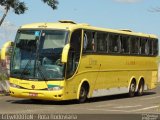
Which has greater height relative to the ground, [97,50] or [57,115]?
[97,50]

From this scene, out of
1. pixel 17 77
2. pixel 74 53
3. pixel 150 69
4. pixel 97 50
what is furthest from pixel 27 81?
pixel 150 69

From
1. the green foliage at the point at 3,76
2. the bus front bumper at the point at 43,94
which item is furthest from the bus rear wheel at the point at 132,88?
the bus front bumper at the point at 43,94

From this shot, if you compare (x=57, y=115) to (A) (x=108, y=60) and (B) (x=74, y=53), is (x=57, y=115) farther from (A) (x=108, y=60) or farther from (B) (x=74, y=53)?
(A) (x=108, y=60)

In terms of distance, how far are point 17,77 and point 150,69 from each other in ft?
38.8

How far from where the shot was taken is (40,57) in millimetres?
22781

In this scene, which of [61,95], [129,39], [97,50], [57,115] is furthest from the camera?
[129,39]

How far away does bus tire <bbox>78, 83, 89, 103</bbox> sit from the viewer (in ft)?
79.9

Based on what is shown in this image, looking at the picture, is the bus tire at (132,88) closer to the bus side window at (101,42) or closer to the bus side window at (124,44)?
the bus side window at (124,44)

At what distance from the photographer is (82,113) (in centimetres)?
1873

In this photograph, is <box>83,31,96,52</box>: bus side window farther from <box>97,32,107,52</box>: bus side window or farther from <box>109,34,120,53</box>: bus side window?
<box>109,34,120,53</box>: bus side window

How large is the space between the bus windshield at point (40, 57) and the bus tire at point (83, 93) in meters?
1.95

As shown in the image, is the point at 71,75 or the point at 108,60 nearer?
the point at 71,75

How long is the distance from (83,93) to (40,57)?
2870 mm

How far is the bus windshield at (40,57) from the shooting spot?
22719mm
